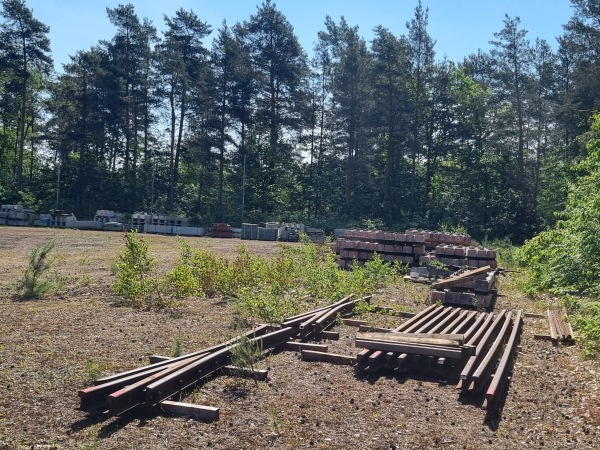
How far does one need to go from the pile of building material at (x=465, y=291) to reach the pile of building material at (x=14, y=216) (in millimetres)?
36006

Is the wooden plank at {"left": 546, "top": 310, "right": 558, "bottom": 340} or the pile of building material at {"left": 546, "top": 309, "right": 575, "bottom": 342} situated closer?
the pile of building material at {"left": 546, "top": 309, "right": 575, "bottom": 342}

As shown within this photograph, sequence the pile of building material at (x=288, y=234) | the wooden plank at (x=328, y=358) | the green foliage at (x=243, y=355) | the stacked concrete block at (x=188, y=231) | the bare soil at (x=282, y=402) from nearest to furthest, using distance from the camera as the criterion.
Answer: the bare soil at (x=282, y=402) < the green foliage at (x=243, y=355) < the wooden plank at (x=328, y=358) < the pile of building material at (x=288, y=234) < the stacked concrete block at (x=188, y=231)

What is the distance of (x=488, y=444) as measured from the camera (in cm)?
524

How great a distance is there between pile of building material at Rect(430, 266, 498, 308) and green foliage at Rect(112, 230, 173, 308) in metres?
5.90

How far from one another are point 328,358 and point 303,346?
64 centimetres

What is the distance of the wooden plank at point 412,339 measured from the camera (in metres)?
7.36

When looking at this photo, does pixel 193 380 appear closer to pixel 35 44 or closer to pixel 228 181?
pixel 228 181

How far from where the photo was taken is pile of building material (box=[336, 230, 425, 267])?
1847 cm

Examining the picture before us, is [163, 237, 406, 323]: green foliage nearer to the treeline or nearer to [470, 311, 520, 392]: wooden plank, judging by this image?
[470, 311, 520, 392]: wooden plank

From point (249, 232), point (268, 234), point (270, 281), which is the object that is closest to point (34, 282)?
point (270, 281)

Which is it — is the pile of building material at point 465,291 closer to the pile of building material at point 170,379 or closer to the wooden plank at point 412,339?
the wooden plank at point 412,339

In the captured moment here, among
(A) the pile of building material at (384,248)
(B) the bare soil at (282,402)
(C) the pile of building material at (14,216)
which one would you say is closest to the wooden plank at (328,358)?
(B) the bare soil at (282,402)

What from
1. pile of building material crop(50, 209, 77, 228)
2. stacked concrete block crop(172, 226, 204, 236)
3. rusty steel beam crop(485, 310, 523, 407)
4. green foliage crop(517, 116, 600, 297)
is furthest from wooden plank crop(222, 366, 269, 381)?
pile of building material crop(50, 209, 77, 228)

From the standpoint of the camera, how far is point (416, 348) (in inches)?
289
